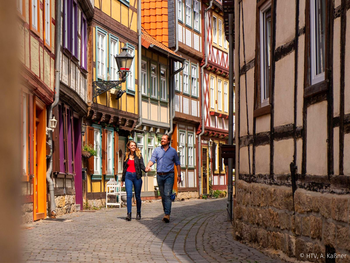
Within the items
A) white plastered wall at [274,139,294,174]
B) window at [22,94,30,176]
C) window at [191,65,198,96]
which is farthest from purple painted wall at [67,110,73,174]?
window at [191,65,198,96]

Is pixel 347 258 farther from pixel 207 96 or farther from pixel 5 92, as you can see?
pixel 207 96

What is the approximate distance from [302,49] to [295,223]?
5.94 feet

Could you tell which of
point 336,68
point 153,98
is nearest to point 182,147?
point 153,98

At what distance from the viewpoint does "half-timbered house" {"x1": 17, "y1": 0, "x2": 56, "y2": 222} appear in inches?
435

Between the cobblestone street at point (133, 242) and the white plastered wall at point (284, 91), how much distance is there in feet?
5.37

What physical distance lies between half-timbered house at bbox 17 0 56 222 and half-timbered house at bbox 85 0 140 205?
17.5 ft

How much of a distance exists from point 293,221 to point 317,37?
190cm

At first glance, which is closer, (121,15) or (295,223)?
(295,223)

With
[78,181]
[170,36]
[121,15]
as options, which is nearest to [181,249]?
[78,181]

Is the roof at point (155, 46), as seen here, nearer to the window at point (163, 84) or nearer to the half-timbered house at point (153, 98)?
the half-timbered house at point (153, 98)

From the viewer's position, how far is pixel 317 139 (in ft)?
18.1

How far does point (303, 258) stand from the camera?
5723 mm

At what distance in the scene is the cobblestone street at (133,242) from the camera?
6934 millimetres

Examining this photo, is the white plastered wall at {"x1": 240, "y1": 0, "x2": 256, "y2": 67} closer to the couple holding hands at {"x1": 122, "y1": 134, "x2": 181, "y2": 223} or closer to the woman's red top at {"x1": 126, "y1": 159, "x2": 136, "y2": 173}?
the couple holding hands at {"x1": 122, "y1": 134, "x2": 181, "y2": 223}
